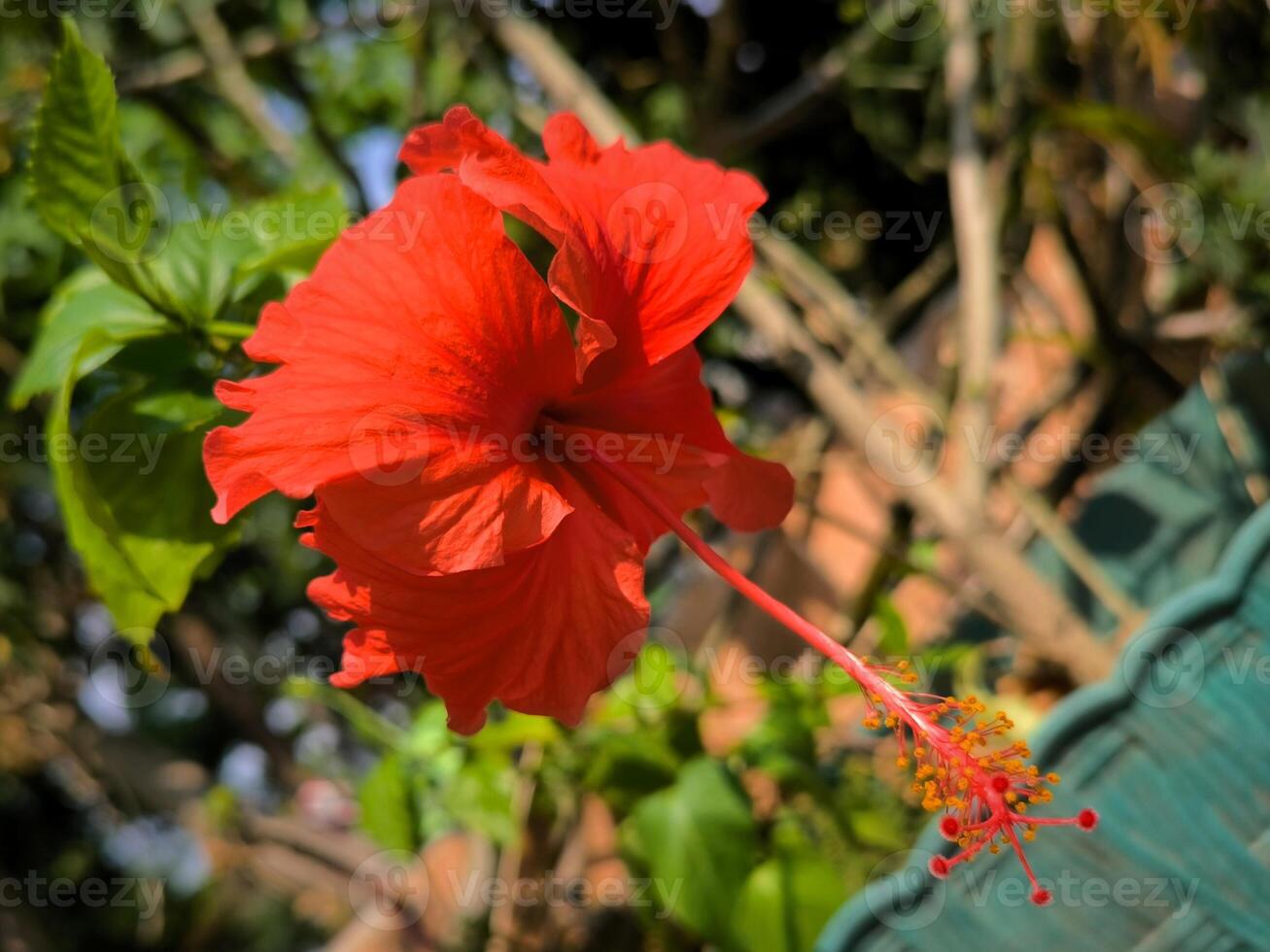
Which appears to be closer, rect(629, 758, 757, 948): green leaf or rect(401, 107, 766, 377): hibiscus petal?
rect(401, 107, 766, 377): hibiscus petal

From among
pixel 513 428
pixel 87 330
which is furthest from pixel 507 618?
pixel 87 330

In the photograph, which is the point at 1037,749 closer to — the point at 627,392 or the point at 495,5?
the point at 627,392

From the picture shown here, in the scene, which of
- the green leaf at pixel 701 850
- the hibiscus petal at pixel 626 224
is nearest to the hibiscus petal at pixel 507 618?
the hibiscus petal at pixel 626 224

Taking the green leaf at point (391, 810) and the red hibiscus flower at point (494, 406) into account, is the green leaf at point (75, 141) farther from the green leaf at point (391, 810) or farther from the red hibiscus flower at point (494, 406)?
the green leaf at point (391, 810)

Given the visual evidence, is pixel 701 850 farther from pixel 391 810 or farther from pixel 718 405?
pixel 718 405

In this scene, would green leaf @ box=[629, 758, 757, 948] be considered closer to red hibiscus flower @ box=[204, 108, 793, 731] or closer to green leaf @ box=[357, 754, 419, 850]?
green leaf @ box=[357, 754, 419, 850]

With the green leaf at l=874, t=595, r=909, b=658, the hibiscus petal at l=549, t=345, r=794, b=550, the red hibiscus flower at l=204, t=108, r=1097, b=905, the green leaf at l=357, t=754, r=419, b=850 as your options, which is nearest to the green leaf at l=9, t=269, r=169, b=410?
the red hibiscus flower at l=204, t=108, r=1097, b=905
